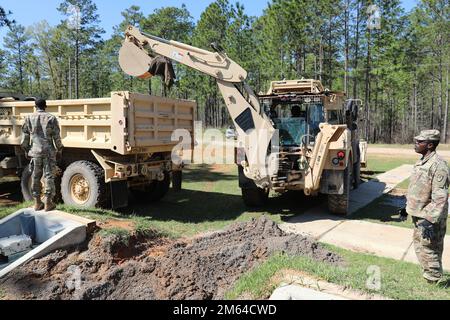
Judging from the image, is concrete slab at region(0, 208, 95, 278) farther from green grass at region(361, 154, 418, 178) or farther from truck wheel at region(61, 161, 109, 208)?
green grass at region(361, 154, 418, 178)

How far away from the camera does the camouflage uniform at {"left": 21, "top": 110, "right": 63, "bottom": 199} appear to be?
619cm

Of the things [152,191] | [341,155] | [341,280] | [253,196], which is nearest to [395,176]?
[341,155]

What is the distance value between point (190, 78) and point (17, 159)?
3727cm

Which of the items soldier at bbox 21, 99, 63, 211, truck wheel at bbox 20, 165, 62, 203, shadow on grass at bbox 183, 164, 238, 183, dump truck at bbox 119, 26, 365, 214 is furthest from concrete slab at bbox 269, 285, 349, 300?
shadow on grass at bbox 183, 164, 238, 183

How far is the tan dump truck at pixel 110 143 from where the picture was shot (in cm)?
675

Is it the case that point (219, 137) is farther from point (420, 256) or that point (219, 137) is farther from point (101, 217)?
point (420, 256)

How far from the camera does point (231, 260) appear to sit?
4781mm

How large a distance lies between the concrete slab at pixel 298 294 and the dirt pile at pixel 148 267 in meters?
0.85

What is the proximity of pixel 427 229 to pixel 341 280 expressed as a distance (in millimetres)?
1153

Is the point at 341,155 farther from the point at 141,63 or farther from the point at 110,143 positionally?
the point at 141,63

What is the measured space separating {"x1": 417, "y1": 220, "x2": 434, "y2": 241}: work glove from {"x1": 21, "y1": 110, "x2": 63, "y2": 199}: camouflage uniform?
5.44m

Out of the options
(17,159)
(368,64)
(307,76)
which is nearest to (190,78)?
(307,76)

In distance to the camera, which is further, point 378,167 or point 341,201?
point 378,167

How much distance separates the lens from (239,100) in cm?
761
